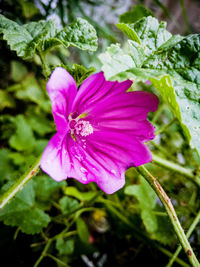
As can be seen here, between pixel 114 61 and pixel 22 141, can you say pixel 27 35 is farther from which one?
pixel 22 141

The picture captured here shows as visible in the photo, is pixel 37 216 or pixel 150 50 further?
pixel 37 216

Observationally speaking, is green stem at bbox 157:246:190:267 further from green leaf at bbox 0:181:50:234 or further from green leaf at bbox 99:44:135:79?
green leaf at bbox 99:44:135:79

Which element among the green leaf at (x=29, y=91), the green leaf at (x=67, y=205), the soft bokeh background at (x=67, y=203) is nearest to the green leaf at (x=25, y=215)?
the soft bokeh background at (x=67, y=203)

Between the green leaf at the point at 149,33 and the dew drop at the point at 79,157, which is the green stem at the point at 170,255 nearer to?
the dew drop at the point at 79,157

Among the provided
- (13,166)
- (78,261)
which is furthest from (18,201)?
(78,261)

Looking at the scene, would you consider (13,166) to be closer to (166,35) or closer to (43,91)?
(43,91)

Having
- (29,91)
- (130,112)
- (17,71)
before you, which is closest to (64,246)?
(130,112)
